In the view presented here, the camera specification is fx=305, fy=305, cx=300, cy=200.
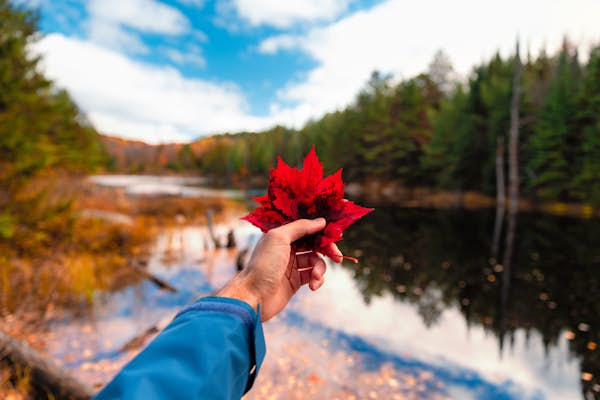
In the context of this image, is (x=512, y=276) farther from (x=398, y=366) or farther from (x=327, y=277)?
(x=398, y=366)

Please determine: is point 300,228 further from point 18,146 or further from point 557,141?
point 557,141

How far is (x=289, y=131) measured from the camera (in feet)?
273

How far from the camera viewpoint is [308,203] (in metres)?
1.65

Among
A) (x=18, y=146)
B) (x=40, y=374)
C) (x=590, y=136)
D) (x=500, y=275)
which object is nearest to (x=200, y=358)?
(x=40, y=374)

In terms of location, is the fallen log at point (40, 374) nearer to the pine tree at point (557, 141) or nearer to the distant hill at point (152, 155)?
the pine tree at point (557, 141)

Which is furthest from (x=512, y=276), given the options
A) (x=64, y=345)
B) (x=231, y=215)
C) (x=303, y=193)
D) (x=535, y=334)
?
(x=231, y=215)

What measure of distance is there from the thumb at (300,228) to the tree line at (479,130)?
42.5 ft

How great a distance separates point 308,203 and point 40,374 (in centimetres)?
446

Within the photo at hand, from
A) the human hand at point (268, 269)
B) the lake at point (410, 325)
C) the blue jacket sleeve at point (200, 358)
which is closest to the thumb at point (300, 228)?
the human hand at point (268, 269)

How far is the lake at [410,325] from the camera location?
4902 mm

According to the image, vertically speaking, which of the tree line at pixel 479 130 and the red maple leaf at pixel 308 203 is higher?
the tree line at pixel 479 130

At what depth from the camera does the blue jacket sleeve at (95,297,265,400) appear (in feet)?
2.95

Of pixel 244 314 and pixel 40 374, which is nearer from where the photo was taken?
pixel 244 314

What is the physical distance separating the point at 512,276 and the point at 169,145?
159 meters
